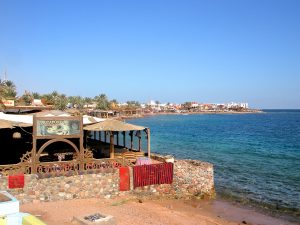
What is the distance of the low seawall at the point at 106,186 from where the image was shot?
14570 mm

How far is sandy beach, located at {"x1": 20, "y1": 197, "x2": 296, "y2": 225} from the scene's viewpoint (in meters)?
13.2

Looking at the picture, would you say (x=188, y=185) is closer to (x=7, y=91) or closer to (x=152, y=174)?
(x=152, y=174)

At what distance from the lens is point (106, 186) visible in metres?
16.1

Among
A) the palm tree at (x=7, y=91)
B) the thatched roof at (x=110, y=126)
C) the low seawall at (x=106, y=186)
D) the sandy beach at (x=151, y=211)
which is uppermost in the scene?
the palm tree at (x=7, y=91)

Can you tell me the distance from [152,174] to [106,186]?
242 cm

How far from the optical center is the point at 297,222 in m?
16.3

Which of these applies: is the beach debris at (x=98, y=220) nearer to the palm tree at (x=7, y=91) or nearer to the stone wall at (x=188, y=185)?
the stone wall at (x=188, y=185)

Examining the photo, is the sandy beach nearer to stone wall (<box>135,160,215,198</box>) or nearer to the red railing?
stone wall (<box>135,160,215,198</box>)

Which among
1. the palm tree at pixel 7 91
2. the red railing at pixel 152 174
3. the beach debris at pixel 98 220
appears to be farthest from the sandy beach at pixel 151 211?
the palm tree at pixel 7 91

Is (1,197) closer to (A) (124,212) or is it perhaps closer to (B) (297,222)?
(A) (124,212)

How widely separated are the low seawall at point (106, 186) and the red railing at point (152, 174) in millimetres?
224

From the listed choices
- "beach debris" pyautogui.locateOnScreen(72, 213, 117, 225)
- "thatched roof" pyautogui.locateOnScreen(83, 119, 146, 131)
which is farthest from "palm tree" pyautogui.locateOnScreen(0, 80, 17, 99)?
"beach debris" pyautogui.locateOnScreen(72, 213, 117, 225)

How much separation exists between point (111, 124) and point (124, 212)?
5333mm

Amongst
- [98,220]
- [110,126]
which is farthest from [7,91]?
[98,220]
